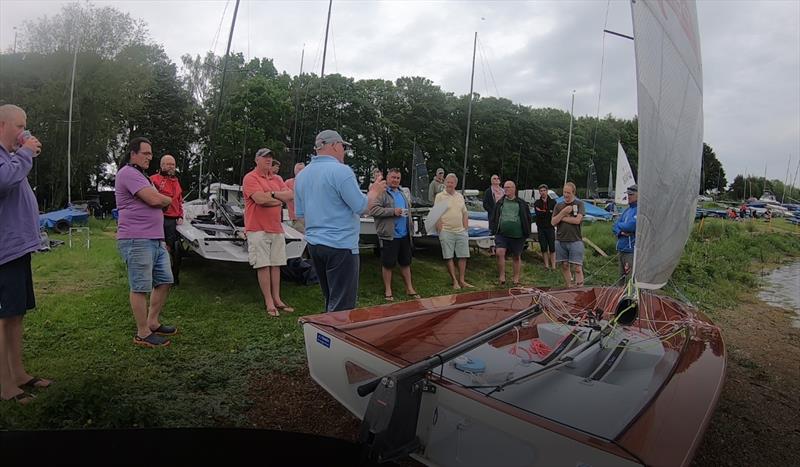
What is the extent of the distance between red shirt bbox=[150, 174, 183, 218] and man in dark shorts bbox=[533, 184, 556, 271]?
→ 558 centimetres

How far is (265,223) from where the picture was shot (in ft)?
16.2

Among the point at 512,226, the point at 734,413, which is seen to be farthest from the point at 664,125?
the point at 512,226

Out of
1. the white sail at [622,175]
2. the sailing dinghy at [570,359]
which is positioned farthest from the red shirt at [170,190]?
the white sail at [622,175]

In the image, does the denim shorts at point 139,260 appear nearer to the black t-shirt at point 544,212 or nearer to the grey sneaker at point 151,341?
the grey sneaker at point 151,341

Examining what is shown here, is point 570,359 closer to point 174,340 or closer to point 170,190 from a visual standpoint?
point 174,340

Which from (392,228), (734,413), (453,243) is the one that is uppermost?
(392,228)

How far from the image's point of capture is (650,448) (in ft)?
4.96

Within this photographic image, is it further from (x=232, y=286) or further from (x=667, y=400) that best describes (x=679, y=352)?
(x=232, y=286)

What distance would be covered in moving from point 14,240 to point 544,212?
23.5ft

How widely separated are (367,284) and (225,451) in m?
5.12

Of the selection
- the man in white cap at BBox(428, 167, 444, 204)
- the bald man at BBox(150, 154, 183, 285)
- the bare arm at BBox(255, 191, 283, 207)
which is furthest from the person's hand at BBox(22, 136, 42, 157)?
the man in white cap at BBox(428, 167, 444, 204)

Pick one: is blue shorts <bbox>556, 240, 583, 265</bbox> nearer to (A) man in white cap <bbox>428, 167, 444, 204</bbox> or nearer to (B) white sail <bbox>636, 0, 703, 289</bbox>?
(A) man in white cap <bbox>428, 167, 444, 204</bbox>

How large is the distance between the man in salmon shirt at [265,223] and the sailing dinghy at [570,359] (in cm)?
224

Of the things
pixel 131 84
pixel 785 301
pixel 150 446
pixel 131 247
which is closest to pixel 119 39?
pixel 131 84
